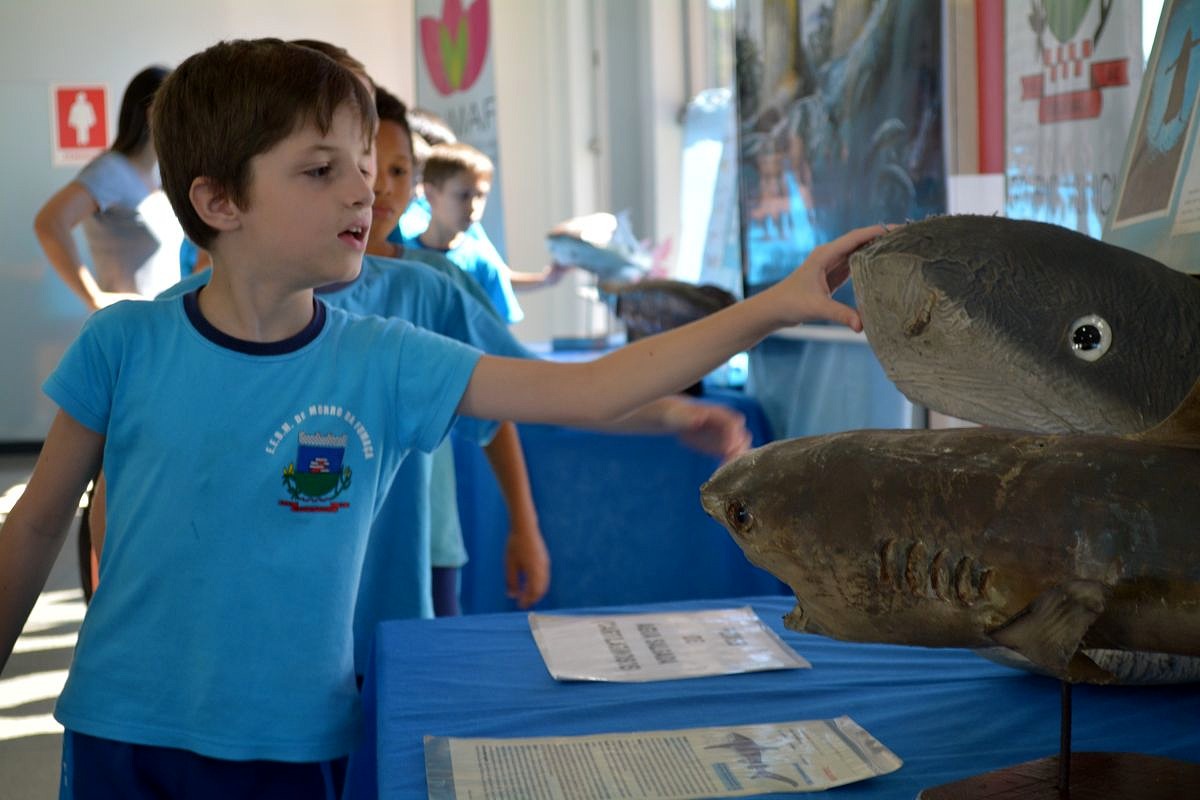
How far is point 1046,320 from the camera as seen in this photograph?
920 mm

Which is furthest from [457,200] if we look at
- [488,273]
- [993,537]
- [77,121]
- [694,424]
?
[77,121]

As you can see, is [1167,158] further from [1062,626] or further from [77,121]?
[77,121]

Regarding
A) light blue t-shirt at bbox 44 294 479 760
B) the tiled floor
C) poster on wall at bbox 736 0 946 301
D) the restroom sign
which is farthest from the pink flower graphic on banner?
light blue t-shirt at bbox 44 294 479 760

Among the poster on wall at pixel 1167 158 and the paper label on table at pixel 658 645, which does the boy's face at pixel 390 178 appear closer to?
the paper label on table at pixel 658 645

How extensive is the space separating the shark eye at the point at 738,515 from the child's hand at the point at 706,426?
67 centimetres

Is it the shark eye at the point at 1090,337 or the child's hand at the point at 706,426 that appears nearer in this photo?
the shark eye at the point at 1090,337

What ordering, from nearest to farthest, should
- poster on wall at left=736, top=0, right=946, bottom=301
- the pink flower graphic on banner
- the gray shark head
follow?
the gray shark head → poster on wall at left=736, top=0, right=946, bottom=301 → the pink flower graphic on banner

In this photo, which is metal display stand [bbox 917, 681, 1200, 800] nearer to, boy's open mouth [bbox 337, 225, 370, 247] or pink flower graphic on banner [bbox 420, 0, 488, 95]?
boy's open mouth [bbox 337, 225, 370, 247]

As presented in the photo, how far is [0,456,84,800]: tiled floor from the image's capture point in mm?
2676

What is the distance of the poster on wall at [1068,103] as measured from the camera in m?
1.67

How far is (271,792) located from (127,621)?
22 cm

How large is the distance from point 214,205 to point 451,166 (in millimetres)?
2400

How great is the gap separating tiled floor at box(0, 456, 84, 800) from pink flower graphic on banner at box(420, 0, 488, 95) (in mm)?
2691

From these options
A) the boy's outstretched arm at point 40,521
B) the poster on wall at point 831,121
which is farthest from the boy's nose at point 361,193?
the poster on wall at point 831,121
